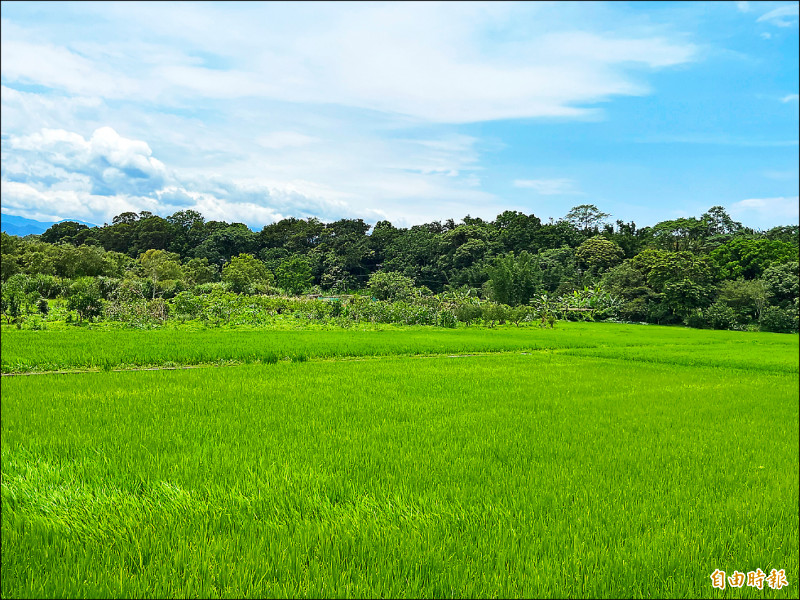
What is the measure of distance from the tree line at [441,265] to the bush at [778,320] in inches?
3.1

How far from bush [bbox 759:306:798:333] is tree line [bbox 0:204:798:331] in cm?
8

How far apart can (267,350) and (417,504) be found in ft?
32.9

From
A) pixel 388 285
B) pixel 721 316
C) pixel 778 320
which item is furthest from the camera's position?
pixel 388 285

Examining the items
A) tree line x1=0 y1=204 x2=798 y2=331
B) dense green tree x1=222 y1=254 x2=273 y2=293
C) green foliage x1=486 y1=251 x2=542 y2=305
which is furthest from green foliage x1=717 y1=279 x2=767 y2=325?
dense green tree x1=222 y1=254 x2=273 y2=293

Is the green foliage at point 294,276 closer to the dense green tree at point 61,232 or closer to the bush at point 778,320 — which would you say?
the dense green tree at point 61,232

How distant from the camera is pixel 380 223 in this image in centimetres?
5628

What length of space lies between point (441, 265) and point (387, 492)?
4624cm

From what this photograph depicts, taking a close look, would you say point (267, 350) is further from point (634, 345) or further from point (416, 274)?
point (416, 274)

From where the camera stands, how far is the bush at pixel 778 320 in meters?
30.0

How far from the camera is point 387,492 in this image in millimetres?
3426

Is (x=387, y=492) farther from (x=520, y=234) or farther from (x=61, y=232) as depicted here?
(x=520, y=234)

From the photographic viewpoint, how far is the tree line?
29125 millimetres

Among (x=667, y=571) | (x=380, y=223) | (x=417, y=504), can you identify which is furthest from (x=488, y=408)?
(x=380, y=223)

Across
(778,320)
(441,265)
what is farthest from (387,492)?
(441,265)
